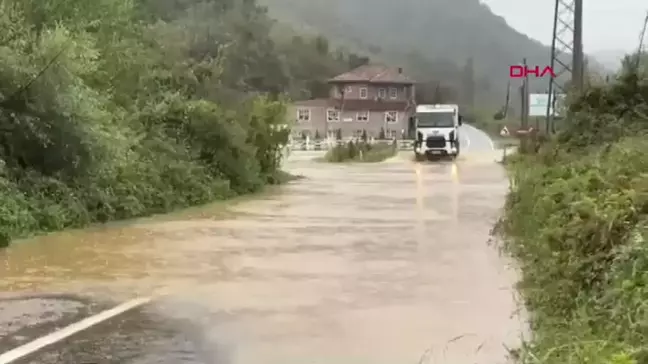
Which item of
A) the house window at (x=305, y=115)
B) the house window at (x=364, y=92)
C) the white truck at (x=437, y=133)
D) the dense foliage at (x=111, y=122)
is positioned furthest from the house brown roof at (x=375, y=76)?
the dense foliage at (x=111, y=122)

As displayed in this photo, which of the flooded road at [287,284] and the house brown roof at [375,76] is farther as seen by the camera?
the house brown roof at [375,76]

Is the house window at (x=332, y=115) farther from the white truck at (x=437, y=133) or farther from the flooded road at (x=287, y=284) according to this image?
the flooded road at (x=287, y=284)

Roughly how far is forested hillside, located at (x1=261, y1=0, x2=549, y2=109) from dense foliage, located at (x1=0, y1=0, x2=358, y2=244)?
379ft

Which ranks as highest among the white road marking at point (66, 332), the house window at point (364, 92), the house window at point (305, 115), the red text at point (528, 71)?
the red text at point (528, 71)

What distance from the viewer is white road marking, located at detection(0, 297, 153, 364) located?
793 centimetres

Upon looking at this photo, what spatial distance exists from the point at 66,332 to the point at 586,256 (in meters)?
5.26

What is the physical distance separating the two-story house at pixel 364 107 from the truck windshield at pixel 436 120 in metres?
37.1

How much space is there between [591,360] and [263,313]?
15.0 feet

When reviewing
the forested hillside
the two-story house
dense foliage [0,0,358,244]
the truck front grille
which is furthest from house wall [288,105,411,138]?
dense foliage [0,0,358,244]

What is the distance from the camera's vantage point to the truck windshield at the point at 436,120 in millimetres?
52531

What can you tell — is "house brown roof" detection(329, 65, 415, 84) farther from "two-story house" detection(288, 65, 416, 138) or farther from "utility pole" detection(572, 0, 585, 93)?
"utility pole" detection(572, 0, 585, 93)

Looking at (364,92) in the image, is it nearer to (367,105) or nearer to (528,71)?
(367,105)

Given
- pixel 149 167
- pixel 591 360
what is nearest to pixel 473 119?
pixel 149 167

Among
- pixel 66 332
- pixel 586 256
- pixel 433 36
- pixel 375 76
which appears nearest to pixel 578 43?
pixel 586 256
